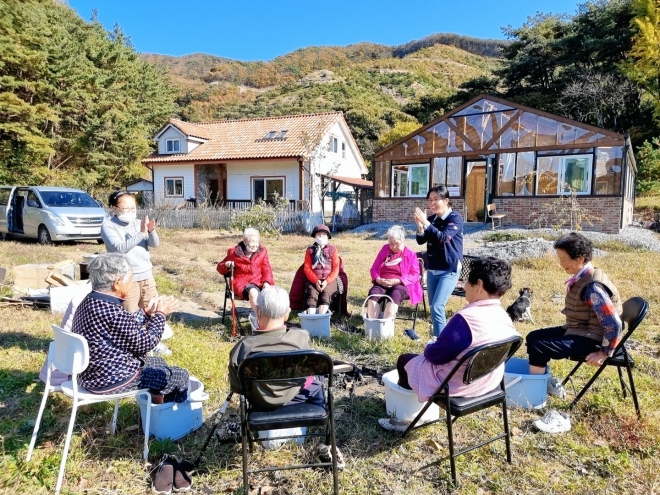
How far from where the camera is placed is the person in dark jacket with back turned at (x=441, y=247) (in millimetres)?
4289

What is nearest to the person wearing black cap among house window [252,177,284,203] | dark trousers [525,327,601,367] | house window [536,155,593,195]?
dark trousers [525,327,601,367]

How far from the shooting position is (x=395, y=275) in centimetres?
537

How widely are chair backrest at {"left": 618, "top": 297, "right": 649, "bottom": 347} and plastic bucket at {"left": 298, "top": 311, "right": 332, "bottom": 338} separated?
284 cm

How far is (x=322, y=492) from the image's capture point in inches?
96.7

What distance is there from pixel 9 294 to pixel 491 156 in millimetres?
16236

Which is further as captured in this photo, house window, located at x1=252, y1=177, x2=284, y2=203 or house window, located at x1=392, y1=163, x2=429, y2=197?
house window, located at x1=252, y1=177, x2=284, y2=203

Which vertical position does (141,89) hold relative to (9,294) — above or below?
above

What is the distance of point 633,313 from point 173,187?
80.1 ft

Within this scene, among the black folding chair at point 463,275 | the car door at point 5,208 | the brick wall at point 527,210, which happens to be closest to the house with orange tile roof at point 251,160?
the brick wall at point 527,210

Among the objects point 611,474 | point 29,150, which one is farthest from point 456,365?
point 29,150

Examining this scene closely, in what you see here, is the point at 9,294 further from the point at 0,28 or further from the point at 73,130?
the point at 73,130

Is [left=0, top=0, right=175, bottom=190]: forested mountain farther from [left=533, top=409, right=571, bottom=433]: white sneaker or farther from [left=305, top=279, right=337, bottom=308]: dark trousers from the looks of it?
[left=533, top=409, right=571, bottom=433]: white sneaker

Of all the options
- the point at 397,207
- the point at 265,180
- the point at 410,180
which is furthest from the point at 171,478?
the point at 265,180

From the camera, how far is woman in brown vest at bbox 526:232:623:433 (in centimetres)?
305
